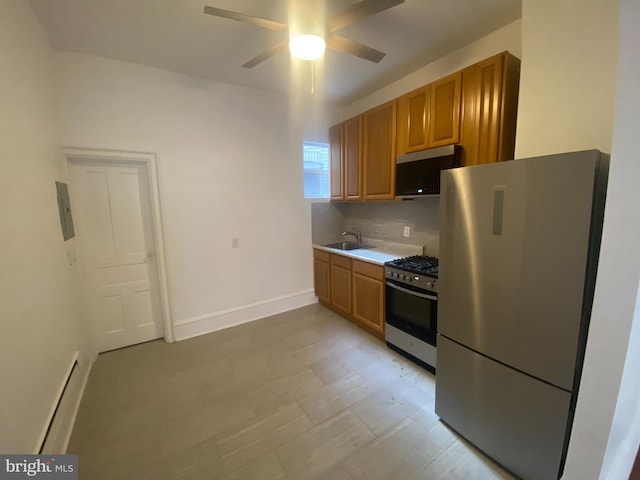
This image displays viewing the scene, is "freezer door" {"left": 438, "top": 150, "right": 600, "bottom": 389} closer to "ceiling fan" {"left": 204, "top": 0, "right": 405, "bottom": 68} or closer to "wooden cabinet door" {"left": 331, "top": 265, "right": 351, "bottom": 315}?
"ceiling fan" {"left": 204, "top": 0, "right": 405, "bottom": 68}

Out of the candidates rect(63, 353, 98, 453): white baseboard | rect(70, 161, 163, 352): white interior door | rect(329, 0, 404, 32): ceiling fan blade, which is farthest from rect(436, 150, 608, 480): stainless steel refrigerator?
rect(70, 161, 163, 352): white interior door

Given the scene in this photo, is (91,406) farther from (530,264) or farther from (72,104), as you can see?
(530,264)

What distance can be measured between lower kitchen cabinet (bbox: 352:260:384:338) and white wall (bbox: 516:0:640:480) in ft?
5.34

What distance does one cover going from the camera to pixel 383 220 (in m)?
3.44

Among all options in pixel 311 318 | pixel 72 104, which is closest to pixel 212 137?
pixel 72 104

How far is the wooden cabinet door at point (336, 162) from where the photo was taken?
3.47 metres

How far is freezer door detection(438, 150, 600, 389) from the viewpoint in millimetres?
1153

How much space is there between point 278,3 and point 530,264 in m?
2.25

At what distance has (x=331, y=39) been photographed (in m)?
1.68

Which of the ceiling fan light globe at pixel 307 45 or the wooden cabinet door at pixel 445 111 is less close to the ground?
the ceiling fan light globe at pixel 307 45

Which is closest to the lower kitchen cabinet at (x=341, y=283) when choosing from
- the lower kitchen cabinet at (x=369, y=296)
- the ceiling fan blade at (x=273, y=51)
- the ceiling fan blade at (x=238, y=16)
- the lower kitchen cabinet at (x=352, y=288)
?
the lower kitchen cabinet at (x=352, y=288)

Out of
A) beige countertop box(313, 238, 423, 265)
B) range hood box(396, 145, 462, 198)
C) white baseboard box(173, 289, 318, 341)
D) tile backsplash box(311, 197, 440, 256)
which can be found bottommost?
white baseboard box(173, 289, 318, 341)

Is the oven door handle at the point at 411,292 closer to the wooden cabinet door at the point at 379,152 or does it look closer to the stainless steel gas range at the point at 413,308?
the stainless steel gas range at the point at 413,308

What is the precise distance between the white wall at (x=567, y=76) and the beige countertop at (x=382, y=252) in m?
1.47
